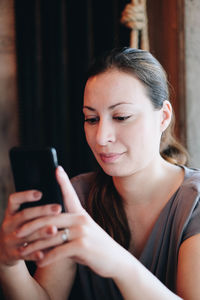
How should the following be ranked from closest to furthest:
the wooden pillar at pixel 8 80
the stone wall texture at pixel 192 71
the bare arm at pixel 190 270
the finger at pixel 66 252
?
the finger at pixel 66 252 → the bare arm at pixel 190 270 → the stone wall texture at pixel 192 71 → the wooden pillar at pixel 8 80

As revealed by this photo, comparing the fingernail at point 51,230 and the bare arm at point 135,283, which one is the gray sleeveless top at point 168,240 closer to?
A: the bare arm at point 135,283

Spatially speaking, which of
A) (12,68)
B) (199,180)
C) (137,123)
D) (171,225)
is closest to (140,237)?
(171,225)

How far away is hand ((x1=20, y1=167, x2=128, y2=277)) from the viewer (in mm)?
727

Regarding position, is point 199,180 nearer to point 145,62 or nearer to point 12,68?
point 145,62

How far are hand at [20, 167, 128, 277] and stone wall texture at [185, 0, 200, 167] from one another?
822 millimetres

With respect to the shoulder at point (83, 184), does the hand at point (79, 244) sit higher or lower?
higher

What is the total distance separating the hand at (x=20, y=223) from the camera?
746 mm

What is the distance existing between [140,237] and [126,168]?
278 mm

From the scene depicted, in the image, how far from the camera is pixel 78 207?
2.58 feet

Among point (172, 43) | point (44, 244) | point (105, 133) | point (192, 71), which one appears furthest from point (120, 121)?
point (172, 43)

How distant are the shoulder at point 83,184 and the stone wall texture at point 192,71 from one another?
1.44 ft

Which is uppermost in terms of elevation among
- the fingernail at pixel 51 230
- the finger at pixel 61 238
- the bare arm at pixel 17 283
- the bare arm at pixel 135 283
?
the fingernail at pixel 51 230

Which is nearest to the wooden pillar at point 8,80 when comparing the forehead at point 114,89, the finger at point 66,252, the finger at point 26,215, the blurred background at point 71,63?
the blurred background at point 71,63

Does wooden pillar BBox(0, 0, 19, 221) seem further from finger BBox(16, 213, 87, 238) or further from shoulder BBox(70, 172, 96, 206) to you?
finger BBox(16, 213, 87, 238)
